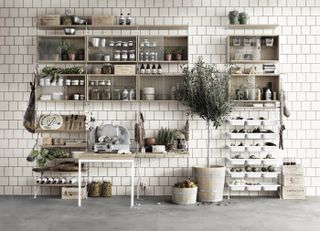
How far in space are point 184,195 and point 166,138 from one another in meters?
1.07

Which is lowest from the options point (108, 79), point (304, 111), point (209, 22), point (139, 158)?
point (139, 158)

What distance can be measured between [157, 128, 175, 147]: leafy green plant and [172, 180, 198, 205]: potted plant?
2.66 feet

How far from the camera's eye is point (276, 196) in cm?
833

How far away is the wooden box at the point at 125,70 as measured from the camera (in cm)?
820

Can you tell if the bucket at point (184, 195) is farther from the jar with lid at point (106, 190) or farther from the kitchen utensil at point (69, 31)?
the kitchen utensil at point (69, 31)

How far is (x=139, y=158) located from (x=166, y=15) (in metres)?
2.41

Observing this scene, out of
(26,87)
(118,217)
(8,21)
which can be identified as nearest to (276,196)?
(118,217)

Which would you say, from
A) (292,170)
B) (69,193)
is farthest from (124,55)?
(292,170)

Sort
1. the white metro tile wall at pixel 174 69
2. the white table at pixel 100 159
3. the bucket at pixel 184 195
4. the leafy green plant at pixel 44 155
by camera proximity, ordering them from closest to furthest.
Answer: the white table at pixel 100 159
the bucket at pixel 184 195
the leafy green plant at pixel 44 155
the white metro tile wall at pixel 174 69

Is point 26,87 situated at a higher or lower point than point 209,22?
lower

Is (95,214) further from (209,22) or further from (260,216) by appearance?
(209,22)

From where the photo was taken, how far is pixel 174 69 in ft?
27.7

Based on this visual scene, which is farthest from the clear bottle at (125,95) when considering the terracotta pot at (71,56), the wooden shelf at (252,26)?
the wooden shelf at (252,26)

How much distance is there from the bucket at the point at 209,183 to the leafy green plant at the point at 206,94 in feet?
1.14
